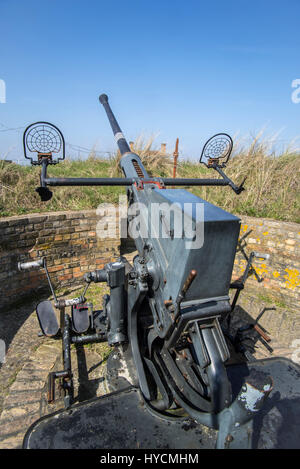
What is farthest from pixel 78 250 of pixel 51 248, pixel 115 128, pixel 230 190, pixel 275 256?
pixel 230 190

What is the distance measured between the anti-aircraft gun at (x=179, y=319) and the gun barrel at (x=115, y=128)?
122cm

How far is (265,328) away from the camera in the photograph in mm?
4258

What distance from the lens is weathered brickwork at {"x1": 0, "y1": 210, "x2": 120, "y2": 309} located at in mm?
4359

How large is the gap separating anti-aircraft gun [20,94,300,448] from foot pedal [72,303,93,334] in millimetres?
517

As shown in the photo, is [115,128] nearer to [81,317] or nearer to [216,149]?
[216,149]

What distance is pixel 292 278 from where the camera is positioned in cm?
484

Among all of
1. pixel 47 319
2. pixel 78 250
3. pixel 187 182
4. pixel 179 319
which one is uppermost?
pixel 187 182

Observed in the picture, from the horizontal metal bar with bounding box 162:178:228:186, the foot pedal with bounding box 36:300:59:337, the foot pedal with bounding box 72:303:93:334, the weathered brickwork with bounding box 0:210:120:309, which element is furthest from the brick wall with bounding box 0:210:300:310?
the horizontal metal bar with bounding box 162:178:228:186

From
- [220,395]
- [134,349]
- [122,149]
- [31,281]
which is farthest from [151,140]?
[220,395]

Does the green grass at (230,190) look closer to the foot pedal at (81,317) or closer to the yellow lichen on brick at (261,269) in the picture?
the yellow lichen on brick at (261,269)

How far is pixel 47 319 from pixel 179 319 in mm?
2482

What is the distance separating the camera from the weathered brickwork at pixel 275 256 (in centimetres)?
480
